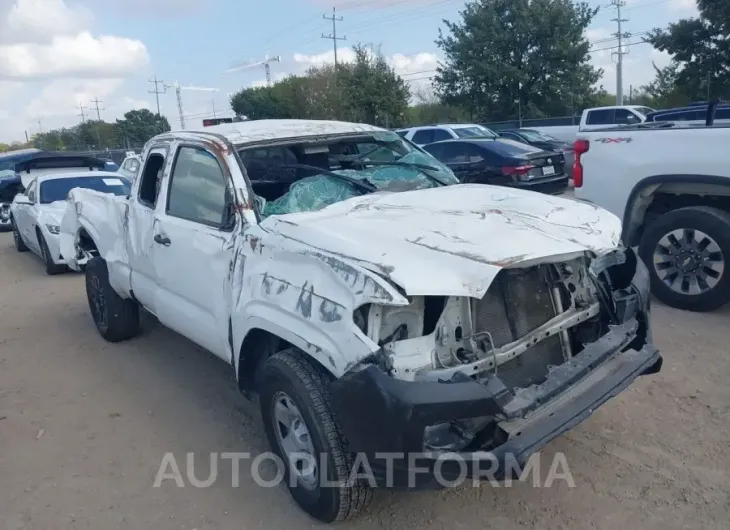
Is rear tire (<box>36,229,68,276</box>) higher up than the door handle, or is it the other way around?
the door handle

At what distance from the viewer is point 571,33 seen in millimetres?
33844

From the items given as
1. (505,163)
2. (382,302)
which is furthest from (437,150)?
(382,302)

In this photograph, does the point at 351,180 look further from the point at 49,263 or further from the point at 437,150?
the point at 437,150

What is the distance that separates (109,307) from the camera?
556cm

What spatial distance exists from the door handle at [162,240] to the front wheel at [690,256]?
4084 millimetres

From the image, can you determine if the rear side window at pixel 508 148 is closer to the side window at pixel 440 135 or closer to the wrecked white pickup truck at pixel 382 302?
the side window at pixel 440 135

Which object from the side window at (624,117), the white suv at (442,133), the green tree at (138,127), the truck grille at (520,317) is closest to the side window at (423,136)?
the white suv at (442,133)

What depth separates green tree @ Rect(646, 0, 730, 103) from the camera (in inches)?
1064

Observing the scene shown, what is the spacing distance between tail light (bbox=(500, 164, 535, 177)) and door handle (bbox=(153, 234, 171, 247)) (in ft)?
26.4

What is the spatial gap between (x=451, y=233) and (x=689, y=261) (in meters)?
3.39

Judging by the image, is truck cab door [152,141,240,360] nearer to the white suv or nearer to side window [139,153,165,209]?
side window [139,153,165,209]

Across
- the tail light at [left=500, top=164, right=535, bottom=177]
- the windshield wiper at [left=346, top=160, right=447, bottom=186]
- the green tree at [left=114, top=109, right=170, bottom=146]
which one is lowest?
the tail light at [left=500, top=164, right=535, bottom=177]

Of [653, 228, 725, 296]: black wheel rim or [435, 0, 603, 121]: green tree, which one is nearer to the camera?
[653, 228, 725, 296]: black wheel rim

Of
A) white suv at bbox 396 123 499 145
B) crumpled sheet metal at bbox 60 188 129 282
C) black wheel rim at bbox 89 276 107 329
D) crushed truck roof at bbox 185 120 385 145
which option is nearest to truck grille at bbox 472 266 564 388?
crushed truck roof at bbox 185 120 385 145
